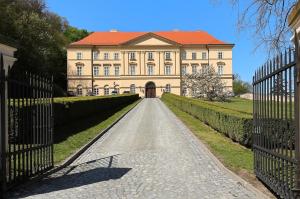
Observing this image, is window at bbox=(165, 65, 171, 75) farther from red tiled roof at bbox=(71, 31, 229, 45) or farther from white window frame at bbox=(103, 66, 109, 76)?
white window frame at bbox=(103, 66, 109, 76)

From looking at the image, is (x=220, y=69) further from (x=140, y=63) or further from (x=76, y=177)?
(x=76, y=177)

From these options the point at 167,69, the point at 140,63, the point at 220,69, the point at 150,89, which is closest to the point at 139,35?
the point at 140,63

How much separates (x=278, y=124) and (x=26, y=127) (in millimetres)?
5060

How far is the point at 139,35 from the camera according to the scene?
103 meters

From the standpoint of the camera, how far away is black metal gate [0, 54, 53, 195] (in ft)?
25.3

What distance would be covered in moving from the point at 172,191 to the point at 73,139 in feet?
28.2

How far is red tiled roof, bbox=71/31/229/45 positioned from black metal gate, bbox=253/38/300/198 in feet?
293

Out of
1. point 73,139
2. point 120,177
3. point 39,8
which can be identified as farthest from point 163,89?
point 120,177

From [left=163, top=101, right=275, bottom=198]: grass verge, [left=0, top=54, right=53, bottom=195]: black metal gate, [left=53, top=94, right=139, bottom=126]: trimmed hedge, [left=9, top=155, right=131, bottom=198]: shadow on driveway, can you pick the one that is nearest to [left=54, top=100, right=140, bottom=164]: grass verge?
[left=53, top=94, right=139, bottom=126]: trimmed hedge

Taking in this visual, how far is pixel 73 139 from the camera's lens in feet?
52.6

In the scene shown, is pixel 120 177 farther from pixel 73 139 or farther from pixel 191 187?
pixel 73 139

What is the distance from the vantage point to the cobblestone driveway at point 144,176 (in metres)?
7.86

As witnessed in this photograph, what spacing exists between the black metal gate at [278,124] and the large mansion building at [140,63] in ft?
283

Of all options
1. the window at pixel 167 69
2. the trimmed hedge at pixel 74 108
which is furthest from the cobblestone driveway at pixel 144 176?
the window at pixel 167 69
